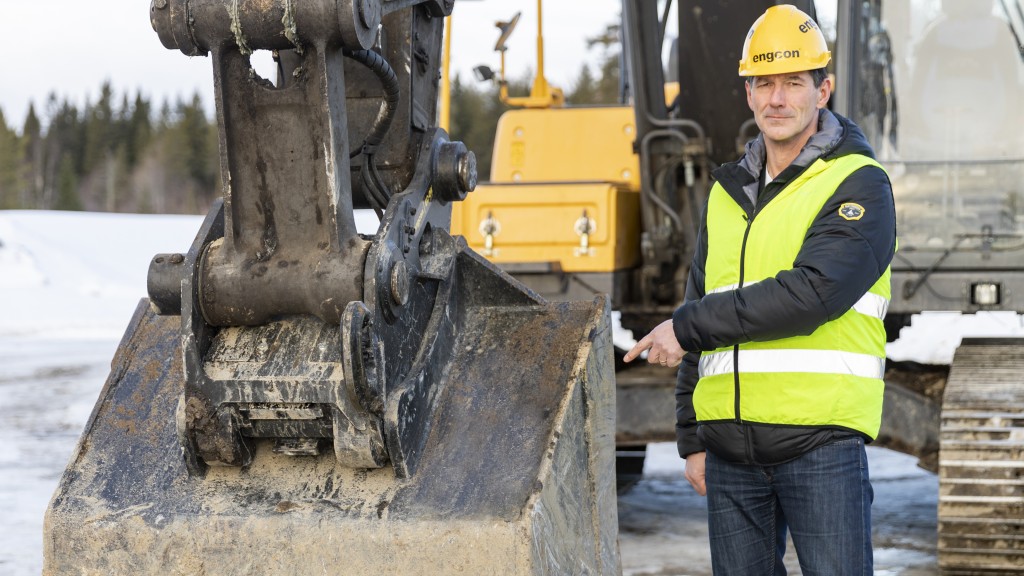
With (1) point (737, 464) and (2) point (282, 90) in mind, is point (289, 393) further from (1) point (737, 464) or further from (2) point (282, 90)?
(1) point (737, 464)

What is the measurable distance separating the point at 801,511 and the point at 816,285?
1.63 feet

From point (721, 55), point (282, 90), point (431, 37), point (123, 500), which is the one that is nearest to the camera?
point (282, 90)

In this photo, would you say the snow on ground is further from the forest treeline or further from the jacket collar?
the forest treeline

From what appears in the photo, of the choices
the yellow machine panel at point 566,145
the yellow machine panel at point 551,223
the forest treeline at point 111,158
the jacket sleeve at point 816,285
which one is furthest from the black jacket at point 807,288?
Answer: the forest treeline at point 111,158

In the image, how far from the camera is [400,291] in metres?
2.78

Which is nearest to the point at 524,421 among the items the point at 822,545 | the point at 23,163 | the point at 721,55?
the point at 822,545

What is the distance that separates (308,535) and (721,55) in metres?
3.45

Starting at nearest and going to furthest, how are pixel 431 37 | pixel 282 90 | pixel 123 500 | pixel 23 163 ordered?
pixel 282 90, pixel 123 500, pixel 431 37, pixel 23 163

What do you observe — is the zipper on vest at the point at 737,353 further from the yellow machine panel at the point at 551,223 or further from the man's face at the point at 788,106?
the yellow machine panel at the point at 551,223

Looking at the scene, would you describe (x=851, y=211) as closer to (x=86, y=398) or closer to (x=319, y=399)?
(x=319, y=399)

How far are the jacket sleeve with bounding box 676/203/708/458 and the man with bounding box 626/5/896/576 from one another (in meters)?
0.15

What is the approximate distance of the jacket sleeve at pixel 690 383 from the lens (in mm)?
3145

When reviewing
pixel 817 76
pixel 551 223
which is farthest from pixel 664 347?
pixel 551 223

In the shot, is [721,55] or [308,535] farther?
[721,55]
